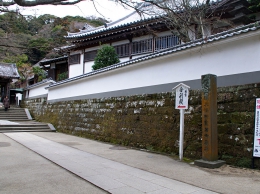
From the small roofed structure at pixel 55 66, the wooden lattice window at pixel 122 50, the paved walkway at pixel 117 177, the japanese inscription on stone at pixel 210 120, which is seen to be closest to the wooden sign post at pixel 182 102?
the japanese inscription on stone at pixel 210 120

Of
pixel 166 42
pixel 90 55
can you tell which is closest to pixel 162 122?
pixel 166 42

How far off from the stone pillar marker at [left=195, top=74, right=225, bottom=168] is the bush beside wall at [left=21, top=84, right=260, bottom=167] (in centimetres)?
46

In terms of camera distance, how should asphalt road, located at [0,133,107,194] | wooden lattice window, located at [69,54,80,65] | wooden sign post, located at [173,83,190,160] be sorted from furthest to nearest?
wooden lattice window, located at [69,54,80,65] → wooden sign post, located at [173,83,190,160] → asphalt road, located at [0,133,107,194]

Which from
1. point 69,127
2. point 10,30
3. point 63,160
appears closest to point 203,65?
point 63,160

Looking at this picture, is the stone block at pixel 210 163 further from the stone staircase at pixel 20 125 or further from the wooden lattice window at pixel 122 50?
the wooden lattice window at pixel 122 50

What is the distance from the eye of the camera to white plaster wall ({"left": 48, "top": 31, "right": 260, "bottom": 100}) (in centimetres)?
597

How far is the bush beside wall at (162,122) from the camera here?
18.8 feet

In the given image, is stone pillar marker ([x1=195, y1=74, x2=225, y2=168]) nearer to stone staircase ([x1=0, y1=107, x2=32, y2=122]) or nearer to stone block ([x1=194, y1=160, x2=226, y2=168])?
stone block ([x1=194, y1=160, x2=226, y2=168])

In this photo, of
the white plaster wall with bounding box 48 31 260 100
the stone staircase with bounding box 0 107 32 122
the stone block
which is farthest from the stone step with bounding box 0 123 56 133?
the stone block

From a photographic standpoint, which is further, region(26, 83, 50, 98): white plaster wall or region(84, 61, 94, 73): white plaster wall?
region(26, 83, 50, 98): white plaster wall

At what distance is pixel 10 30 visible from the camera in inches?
273

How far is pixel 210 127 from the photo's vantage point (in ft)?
18.7

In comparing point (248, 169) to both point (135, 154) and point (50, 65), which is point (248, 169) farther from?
point (50, 65)

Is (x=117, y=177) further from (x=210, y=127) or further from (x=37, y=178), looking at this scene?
(x=210, y=127)
